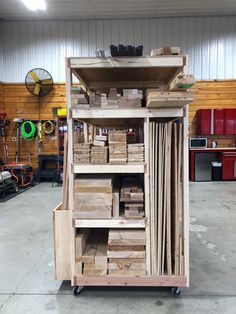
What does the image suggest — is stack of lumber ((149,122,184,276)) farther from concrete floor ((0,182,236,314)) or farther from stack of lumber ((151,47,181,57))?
stack of lumber ((151,47,181,57))

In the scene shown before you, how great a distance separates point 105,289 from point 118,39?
7.13 meters

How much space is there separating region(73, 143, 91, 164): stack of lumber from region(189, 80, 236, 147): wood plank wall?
6.35 meters

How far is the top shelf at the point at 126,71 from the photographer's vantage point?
6.53 ft

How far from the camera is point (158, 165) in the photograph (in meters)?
2.15

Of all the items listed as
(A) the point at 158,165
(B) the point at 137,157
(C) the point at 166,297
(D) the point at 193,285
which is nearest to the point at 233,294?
(D) the point at 193,285

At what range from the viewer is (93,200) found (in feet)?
7.04

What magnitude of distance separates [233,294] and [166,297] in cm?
57

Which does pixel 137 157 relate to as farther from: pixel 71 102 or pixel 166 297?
pixel 166 297

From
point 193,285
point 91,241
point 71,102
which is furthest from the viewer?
point 91,241

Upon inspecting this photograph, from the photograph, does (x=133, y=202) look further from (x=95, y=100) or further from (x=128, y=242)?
(x=95, y=100)

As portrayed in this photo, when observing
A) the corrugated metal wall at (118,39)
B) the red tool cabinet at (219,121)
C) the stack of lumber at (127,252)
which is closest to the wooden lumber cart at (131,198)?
the stack of lumber at (127,252)

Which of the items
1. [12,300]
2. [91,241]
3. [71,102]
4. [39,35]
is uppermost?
[39,35]

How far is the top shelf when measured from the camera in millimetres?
1990

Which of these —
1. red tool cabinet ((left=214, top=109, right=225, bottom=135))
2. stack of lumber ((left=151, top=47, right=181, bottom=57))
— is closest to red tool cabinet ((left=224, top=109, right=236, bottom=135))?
red tool cabinet ((left=214, top=109, right=225, bottom=135))
